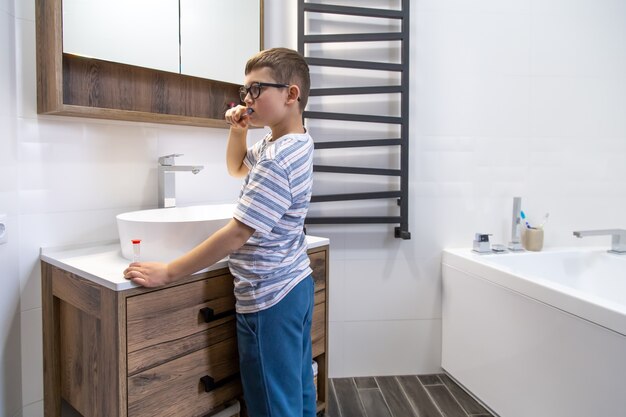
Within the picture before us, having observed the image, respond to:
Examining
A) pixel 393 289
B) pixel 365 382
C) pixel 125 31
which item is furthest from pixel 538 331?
pixel 125 31

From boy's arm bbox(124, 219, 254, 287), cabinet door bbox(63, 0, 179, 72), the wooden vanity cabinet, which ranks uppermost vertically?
cabinet door bbox(63, 0, 179, 72)

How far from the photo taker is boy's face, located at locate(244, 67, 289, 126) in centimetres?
103

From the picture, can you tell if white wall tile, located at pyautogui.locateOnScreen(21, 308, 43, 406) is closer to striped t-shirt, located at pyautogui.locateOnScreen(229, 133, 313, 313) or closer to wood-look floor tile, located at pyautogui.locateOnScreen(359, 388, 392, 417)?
striped t-shirt, located at pyautogui.locateOnScreen(229, 133, 313, 313)

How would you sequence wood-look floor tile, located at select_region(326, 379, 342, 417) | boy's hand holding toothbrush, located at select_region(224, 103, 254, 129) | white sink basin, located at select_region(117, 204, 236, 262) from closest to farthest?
white sink basin, located at select_region(117, 204, 236, 262) → boy's hand holding toothbrush, located at select_region(224, 103, 254, 129) → wood-look floor tile, located at select_region(326, 379, 342, 417)

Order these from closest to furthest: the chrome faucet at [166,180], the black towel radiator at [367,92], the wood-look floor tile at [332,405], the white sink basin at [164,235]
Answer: the white sink basin at [164,235] → the chrome faucet at [166,180] → the wood-look floor tile at [332,405] → the black towel radiator at [367,92]

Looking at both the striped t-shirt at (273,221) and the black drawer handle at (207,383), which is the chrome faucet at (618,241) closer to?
the striped t-shirt at (273,221)

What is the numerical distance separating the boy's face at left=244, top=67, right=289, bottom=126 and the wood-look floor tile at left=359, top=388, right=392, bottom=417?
3.91 feet

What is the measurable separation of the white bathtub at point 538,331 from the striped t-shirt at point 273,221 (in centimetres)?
83

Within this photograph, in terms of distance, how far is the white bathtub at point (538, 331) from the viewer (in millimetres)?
1149

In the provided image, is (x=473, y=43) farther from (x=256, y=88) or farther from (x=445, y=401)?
(x=445, y=401)

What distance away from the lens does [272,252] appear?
40.2 inches

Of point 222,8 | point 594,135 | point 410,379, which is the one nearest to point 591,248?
point 594,135

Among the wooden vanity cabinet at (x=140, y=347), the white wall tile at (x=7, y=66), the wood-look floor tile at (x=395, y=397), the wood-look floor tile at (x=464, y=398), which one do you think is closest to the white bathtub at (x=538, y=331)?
the wood-look floor tile at (x=464, y=398)

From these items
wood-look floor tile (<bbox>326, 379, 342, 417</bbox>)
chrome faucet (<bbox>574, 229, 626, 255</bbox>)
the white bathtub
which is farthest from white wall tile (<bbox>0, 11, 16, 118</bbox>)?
chrome faucet (<bbox>574, 229, 626, 255</bbox>)
